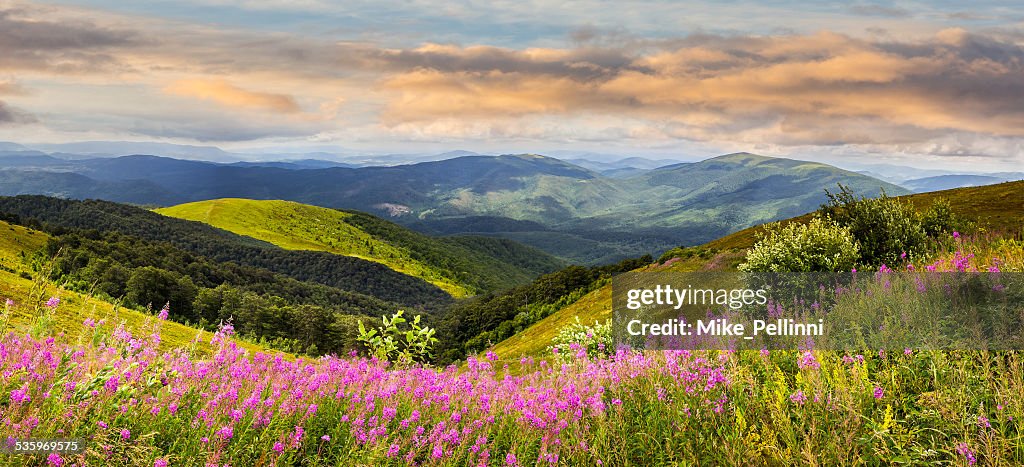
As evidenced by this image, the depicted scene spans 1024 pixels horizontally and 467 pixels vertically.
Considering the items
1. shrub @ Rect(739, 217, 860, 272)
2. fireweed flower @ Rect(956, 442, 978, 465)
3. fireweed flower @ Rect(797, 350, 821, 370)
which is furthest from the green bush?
fireweed flower @ Rect(956, 442, 978, 465)

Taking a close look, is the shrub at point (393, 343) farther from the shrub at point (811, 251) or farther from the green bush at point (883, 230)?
the green bush at point (883, 230)

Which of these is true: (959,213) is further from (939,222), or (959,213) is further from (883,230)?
(883,230)

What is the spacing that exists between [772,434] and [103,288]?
262ft

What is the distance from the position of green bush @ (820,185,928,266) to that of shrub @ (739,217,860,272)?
877 mm

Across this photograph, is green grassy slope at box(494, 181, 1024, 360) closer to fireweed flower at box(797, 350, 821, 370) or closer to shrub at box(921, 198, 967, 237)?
shrub at box(921, 198, 967, 237)

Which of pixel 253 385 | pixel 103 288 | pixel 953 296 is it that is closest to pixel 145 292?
pixel 103 288

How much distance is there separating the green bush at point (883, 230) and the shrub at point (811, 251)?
0.88 m

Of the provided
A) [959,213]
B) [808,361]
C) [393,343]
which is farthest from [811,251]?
[959,213]

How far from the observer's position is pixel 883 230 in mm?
17281

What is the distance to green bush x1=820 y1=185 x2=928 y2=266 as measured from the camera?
16.5m

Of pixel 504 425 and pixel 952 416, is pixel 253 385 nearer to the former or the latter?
pixel 504 425

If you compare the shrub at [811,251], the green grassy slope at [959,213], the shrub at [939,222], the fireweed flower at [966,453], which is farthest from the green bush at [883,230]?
the green grassy slope at [959,213]

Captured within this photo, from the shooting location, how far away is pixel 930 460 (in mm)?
5016

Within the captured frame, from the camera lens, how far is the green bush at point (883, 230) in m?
16.5
